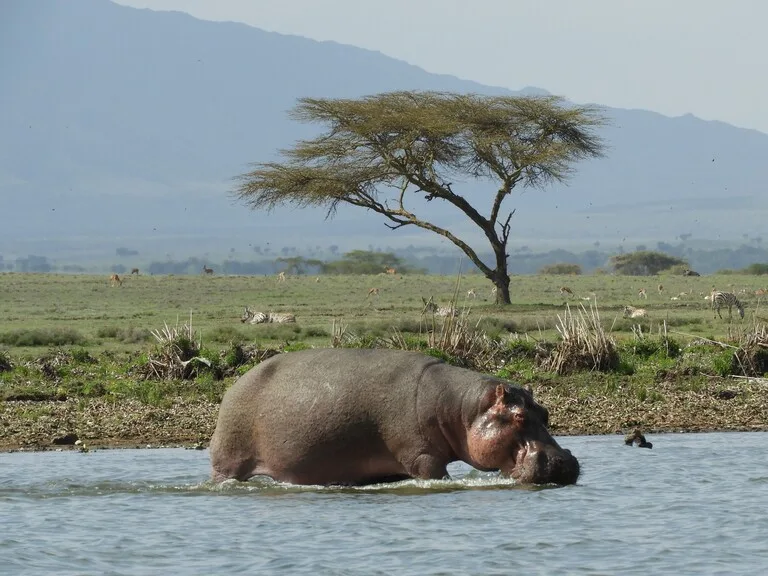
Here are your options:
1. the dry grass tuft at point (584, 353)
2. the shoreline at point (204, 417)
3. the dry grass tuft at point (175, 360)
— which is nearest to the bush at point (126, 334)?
the dry grass tuft at point (175, 360)

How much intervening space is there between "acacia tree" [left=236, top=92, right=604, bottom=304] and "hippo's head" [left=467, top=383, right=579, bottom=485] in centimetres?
2979

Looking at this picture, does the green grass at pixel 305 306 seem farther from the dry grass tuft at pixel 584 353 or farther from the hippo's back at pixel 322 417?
the hippo's back at pixel 322 417

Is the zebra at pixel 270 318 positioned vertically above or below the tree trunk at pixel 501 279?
below

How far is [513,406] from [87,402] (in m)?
8.66

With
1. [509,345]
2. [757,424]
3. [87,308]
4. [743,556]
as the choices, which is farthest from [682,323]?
[743,556]

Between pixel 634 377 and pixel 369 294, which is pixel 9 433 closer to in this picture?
pixel 634 377

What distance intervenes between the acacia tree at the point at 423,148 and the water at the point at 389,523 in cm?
2859

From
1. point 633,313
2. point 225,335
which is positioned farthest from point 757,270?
point 225,335

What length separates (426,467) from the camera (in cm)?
1155

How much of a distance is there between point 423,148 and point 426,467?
32.1m

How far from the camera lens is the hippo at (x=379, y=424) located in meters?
11.4

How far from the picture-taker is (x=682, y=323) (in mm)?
32281

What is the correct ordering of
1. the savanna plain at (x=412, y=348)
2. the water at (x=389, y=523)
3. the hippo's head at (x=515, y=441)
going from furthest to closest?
the savanna plain at (x=412, y=348), the hippo's head at (x=515, y=441), the water at (x=389, y=523)

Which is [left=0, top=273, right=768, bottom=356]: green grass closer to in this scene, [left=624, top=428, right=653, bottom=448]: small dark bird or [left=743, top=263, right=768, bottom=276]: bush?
[left=624, top=428, right=653, bottom=448]: small dark bird
